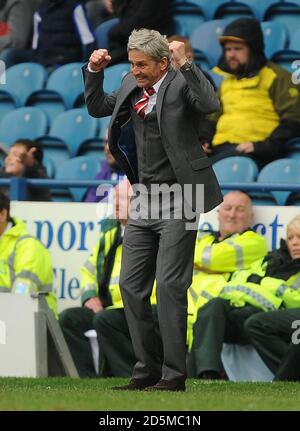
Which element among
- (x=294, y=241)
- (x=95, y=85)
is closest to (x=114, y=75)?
(x=294, y=241)

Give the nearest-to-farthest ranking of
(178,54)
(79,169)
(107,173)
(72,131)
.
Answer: (178,54) → (107,173) → (79,169) → (72,131)

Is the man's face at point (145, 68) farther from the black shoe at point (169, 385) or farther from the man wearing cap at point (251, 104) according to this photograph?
the man wearing cap at point (251, 104)

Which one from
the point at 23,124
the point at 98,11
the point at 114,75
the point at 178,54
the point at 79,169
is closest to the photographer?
the point at 178,54

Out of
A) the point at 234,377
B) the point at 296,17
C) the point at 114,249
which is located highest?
the point at 296,17

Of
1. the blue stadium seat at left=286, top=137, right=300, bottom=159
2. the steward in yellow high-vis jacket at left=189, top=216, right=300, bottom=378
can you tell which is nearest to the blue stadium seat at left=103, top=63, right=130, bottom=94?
the blue stadium seat at left=286, top=137, right=300, bottom=159

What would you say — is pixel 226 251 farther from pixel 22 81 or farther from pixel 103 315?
pixel 22 81

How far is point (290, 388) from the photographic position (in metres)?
8.98

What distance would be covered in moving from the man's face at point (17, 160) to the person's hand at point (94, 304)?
6.58 feet

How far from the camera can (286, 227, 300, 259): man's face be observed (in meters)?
10.1

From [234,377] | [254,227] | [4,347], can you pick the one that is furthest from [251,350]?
[4,347]

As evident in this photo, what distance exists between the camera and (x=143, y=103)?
8.01m

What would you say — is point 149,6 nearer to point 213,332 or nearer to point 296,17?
point 296,17

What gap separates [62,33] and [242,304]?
17.1 ft
